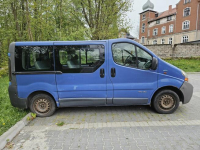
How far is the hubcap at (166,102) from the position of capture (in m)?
4.20

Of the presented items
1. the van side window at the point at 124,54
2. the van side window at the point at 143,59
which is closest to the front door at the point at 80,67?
the van side window at the point at 124,54

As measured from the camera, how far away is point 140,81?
13.3 ft

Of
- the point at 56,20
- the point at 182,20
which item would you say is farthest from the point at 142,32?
the point at 56,20

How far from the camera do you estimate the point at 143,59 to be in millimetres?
4039

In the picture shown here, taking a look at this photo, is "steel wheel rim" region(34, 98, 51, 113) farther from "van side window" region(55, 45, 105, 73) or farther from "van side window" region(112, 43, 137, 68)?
"van side window" region(112, 43, 137, 68)

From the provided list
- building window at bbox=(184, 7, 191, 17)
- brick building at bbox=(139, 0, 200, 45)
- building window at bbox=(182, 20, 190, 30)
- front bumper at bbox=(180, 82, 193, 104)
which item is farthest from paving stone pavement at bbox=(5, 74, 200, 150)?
building window at bbox=(184, 7, 191, 17)

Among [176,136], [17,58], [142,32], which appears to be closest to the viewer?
[176,136]

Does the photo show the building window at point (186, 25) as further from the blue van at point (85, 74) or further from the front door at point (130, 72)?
the front door at point (130, 72)

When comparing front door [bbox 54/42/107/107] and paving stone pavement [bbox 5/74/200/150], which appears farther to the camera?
front door [bbox 54/42/107/107]

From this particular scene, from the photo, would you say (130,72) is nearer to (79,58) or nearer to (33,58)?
(79,58)

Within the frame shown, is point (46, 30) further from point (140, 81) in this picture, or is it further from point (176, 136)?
point (176, 136)

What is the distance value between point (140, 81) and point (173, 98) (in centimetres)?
115

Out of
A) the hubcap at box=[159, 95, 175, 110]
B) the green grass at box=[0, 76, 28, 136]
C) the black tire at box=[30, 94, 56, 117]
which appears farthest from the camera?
the hubcap at box=[159, 95, 175, 110]

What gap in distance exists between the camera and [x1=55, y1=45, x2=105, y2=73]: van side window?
393 cm
